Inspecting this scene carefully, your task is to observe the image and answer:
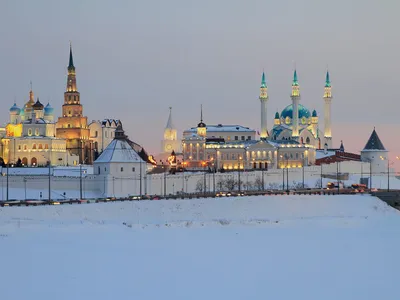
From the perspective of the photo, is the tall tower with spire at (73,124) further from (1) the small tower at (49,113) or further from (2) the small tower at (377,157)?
(2) the small tower at (377,157)

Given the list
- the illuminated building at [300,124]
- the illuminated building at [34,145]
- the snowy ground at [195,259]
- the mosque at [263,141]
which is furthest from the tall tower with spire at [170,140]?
the snowy ground at [195,259]

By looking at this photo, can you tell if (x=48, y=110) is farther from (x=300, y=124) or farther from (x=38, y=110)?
(x=300, y=124)

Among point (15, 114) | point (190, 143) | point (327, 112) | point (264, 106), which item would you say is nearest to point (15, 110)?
point (15, 114)

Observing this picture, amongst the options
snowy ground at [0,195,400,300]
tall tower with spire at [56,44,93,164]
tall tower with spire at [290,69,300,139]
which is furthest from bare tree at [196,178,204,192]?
tall tower with spire at [290,69,300,139]

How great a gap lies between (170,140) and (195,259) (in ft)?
414

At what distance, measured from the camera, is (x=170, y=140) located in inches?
6407

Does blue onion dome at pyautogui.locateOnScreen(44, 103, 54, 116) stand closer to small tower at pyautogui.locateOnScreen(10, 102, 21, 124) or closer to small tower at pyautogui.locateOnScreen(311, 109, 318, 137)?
small tower at pyautogui.locateOnScreen(10, 102, 21, 124)

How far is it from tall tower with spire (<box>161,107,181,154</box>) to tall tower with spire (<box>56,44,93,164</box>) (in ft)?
118

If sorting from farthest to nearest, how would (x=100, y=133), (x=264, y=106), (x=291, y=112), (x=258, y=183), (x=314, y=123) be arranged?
1. (x=314, y=123)
2. (x=291, y=112)
3. (x=264, y=106)
4. (x=100, y=133)
5. (x=258, y=183)

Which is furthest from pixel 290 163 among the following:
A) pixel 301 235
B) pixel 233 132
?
pixel 301 235

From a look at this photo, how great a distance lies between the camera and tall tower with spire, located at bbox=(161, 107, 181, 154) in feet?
532

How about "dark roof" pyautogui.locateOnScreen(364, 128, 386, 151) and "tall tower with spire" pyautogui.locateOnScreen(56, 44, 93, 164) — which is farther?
"tall tower with spire" pyautogui.locateOnScreen(56, 44, 93, 164)

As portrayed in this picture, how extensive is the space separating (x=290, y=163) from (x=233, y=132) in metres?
21.7

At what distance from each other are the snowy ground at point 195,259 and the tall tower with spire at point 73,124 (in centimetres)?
6625
